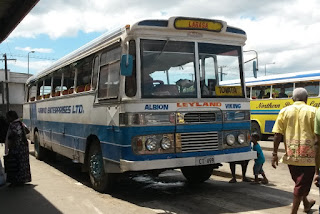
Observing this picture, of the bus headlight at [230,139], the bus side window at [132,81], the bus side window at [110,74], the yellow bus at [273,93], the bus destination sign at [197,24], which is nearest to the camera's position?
the bus side window at [132,81]

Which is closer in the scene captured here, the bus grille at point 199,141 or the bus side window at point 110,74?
the bus grille at point 199,141

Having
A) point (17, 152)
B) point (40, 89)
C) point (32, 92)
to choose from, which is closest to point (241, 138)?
point (17, 152)

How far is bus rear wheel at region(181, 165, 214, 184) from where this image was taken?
25.4 ft

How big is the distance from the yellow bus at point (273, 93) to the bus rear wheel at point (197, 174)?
8.16 metres

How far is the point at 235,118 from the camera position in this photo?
6.72 m

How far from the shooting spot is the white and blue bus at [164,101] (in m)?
5.99

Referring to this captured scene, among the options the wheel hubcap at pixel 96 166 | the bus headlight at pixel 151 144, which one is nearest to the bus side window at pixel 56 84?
the wheel hubcap at pixel 96 166

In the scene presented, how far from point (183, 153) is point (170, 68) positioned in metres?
1.49

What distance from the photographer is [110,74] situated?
6.77 metres

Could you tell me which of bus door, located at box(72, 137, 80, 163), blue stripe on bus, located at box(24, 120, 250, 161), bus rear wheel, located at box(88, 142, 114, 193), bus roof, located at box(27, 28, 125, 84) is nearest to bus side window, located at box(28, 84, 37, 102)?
bus roof, located at box(27, 28, 125, 84)

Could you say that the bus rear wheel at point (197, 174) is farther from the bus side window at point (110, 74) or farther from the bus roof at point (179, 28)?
the bus roof at point (179, 28)

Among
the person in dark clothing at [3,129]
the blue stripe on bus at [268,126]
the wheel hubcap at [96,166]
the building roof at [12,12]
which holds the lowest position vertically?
the wheel hubcap at [96,166]

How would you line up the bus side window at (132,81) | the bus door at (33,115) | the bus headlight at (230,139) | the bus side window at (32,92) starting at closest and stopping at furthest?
the bus side window at (132,81), the bus headlight at (230,139), the bus door at (33,115), the bus side window at (32,92)

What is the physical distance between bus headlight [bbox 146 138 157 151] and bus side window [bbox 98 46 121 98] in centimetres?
104
